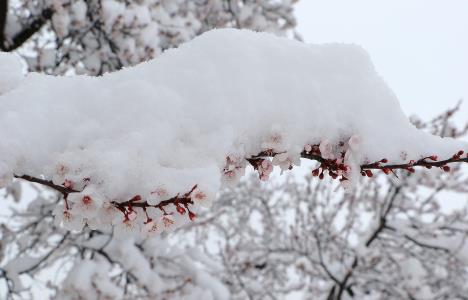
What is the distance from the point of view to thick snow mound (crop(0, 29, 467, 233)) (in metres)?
1.24

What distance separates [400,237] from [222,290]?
265 cm

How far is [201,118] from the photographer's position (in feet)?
4.54

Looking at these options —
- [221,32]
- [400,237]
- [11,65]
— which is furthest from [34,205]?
[400,237]

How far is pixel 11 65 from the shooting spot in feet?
5.01

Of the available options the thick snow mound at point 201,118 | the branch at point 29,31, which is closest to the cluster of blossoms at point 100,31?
the branch at point 29,31

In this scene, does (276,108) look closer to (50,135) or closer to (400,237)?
(50,135)

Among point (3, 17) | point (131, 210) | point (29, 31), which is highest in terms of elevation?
point (29, 31)

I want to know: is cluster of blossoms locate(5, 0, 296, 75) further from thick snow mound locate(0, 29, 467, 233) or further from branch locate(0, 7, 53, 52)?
thick snow mound locate(0, 29, 467, 233)

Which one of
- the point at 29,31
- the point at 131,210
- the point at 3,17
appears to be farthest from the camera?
the point at 29,31

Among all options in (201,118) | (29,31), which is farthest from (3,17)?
(201,118)

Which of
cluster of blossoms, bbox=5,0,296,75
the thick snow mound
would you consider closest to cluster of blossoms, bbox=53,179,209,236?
the thick snow mound

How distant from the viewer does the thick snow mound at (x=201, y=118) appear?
1.24 meters

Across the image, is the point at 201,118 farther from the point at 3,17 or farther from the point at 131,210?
the point at 3,17

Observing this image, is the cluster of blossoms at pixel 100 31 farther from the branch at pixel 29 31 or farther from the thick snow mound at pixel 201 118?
the thick snow mound at pixel 201 118
